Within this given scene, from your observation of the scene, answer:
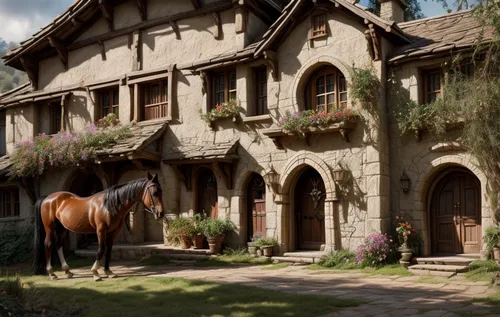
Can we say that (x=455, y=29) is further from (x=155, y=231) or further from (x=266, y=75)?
(x=155, y=231)

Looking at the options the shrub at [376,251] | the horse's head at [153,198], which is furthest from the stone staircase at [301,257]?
the horse's head at [153,198]

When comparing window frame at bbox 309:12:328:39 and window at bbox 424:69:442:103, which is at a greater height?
window frame at bbox 309:12:328:39

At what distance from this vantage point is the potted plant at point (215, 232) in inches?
567

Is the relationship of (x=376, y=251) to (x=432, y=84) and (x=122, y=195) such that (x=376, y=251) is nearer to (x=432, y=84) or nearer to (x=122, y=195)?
(x=432, y=84)

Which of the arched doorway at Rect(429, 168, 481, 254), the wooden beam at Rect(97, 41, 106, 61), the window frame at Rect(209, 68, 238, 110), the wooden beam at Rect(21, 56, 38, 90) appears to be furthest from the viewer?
the wooden beam at Rect(21, 56, 38, 90)

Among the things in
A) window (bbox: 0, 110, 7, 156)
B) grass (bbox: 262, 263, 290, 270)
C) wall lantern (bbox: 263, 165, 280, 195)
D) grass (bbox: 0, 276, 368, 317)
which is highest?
window (bbox: 0, 110, 7, 156)

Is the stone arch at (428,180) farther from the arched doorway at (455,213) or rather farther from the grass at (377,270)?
the grass at (377,270)

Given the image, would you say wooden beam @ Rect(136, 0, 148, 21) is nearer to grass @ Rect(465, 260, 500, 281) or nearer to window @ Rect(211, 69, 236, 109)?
window @ Rect(211, 69, 236, 109)

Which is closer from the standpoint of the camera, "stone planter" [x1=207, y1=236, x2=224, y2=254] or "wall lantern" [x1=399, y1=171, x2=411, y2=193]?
"wall lantern" [x1=399, y1=171, x2=411, y2=193]

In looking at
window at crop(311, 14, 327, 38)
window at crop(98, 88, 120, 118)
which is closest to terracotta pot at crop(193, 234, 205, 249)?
window at crop(98, 88, 120, 118)

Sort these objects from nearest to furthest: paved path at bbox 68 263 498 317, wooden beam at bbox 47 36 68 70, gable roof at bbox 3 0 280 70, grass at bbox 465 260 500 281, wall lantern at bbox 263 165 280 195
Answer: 1. paved path at bbox 68 263 498 317
2. grass at bbox 465 260 500 281
3. wall lantern at bbox 263 165 280 195
4. gable roof at bbox 3 0 280 70
5. wooden beam at bbox 47 36 68 70

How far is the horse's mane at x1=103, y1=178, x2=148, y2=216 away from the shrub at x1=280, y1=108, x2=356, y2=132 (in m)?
4.21

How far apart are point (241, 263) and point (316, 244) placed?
212 centimetres

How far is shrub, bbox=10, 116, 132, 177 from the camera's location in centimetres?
1623
